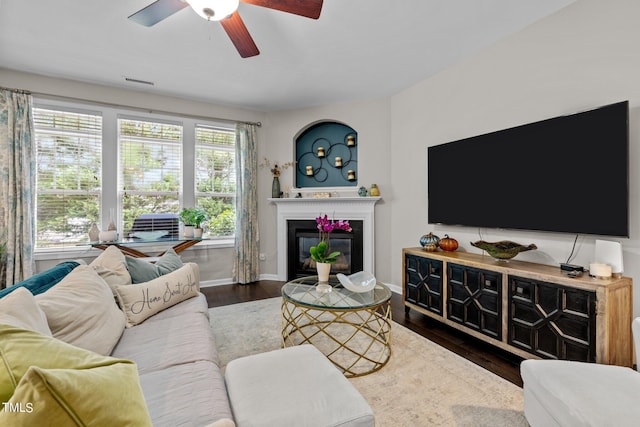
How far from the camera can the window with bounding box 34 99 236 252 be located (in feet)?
12.0

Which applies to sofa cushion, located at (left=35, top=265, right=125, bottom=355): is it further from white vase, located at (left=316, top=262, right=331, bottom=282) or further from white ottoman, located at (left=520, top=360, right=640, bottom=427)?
white ottoman, located at (left=520, top=360, right=640, bottom=427)

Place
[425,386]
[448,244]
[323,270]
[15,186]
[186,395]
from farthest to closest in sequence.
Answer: [15,186]
[448,244]
[323,270]
[425,386]
[186,395]

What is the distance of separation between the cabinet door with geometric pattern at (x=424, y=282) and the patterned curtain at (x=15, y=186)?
426cm

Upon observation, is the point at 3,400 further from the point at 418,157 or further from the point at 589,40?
the point at 418,157

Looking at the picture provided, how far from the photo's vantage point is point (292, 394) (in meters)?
1.25

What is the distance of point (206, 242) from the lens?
4516 millimetres

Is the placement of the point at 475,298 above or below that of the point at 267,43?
below

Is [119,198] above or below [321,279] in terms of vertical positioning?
above

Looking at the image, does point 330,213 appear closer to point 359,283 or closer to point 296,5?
point 359,283

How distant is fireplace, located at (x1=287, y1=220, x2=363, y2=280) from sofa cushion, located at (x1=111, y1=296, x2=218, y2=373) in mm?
2726

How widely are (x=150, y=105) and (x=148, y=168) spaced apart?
862 mm

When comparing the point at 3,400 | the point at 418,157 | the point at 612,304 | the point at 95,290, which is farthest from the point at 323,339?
the point at 418,157

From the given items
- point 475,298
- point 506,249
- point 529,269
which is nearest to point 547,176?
point 506,249

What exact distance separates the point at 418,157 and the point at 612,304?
2396 millimetres
